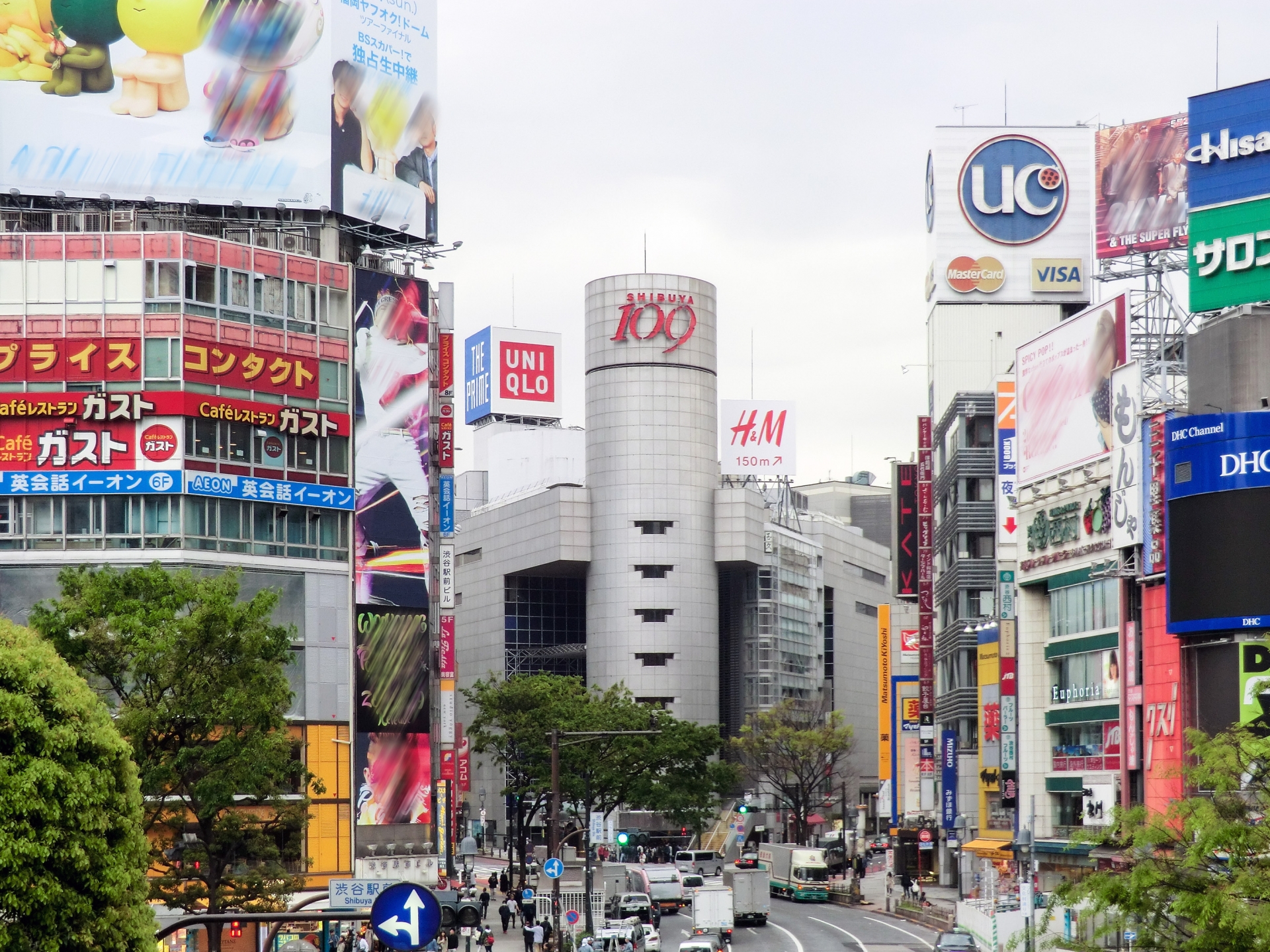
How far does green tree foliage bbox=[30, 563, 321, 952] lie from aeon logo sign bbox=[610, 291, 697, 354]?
10910 centimetres

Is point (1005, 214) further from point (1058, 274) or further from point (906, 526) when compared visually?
point (906, 526)

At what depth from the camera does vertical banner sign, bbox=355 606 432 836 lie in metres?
77.6

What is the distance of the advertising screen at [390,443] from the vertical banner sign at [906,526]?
39.2 m

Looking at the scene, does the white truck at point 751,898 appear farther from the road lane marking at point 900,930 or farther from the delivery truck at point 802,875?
the delivery truck at point 802,875

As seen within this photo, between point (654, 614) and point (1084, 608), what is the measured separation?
81274 millimetres

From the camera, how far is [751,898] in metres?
80.6

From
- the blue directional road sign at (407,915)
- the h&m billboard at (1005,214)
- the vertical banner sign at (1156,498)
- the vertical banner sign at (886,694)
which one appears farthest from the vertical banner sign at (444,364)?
the blue directional road sign at (407,915)

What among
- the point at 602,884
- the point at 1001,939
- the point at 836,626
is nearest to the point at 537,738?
the point at 602,884

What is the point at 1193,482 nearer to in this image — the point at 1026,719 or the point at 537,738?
the point at 1026,719

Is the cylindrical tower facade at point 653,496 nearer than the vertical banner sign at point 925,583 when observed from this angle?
No

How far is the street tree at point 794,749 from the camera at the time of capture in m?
139

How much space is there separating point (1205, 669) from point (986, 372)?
5063 centimetres

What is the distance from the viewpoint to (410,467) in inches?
3204

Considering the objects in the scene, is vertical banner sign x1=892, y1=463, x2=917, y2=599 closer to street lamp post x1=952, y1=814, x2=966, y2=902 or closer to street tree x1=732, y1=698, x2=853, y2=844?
street lamp post x1=952, y1=814, x2=966, y2=902
